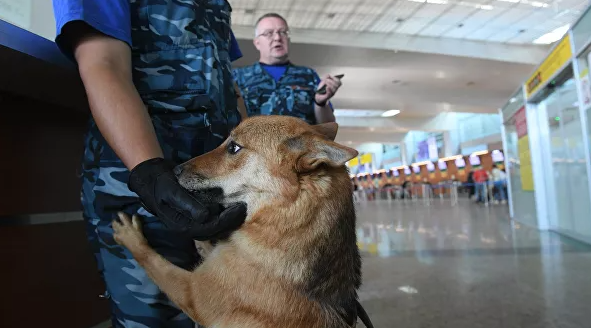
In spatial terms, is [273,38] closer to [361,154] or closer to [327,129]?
[327,129]

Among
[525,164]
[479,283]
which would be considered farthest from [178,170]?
[525,164]

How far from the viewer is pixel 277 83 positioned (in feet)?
9.21

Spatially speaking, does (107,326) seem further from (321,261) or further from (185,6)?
(185,6)

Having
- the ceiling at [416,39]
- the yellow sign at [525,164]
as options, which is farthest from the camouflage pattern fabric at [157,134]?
the ceiling at [416,39]

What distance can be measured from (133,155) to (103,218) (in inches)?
14.2

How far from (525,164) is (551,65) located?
8.94 feet

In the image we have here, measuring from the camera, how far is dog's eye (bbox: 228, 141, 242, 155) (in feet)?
4.92

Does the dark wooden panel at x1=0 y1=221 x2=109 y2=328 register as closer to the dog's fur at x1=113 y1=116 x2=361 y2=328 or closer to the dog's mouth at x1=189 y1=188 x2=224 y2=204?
the dog's fur at x1=113 y1=116 x2=361 y2=328

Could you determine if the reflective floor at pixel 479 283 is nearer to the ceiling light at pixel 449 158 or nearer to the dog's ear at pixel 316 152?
the dog's ear at pixel 316 152

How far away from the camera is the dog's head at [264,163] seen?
139 cm

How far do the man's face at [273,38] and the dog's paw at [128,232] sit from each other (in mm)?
1968

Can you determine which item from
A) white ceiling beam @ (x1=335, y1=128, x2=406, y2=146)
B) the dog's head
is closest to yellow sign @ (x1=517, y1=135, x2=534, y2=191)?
the dog's head

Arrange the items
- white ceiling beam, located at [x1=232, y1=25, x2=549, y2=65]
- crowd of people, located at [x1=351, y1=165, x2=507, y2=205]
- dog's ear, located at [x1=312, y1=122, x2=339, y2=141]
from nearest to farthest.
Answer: dog's ear, located at [x1=312, y1=122, x2=339, y2=141] → white ceiling beam, located at [x1=232, y1=25, x2=549, y2=65] → crowd of people, located at [x1=351, y1=165, x2=507, y2=205]

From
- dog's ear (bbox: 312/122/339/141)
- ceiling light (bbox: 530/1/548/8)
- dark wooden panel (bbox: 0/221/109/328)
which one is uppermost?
ceiling light (bbox: 530/1/548/8)
